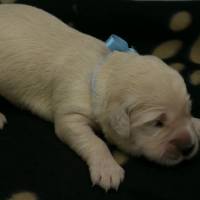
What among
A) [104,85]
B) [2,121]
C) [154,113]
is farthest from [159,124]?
[2,121]

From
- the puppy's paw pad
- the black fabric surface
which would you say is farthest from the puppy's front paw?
the puppy's paw pad

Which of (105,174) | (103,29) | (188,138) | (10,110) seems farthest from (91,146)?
(103,29)

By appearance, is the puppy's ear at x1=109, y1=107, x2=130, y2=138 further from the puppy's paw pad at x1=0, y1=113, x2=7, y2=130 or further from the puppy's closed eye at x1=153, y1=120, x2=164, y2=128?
the puppy's paw pad at x1=0, y1=113, x2=7, y2=130

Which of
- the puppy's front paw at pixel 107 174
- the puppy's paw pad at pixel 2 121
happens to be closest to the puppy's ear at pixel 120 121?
the puppy's front paw at pixel 107 174

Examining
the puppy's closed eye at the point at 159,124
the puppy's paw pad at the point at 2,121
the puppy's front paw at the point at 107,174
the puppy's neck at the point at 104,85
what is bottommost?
the puppy's paw pad at the point at 2,121

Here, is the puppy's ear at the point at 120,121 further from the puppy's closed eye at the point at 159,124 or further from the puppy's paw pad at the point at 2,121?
the puppy's paw pad at the point at 2,121

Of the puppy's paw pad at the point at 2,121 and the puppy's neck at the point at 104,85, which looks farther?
the puppy's paw pad at the point at 2,121

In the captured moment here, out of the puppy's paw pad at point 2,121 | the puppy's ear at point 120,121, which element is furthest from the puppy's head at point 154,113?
the puppy's paw pad at point 2,121

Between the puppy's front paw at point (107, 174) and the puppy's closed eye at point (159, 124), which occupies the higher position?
the puppy's closed eye at point (159, 124)
